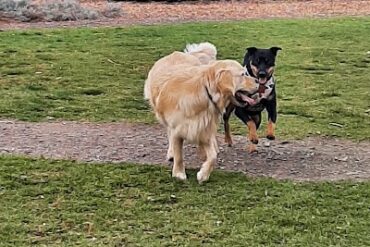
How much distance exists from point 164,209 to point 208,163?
750 mm

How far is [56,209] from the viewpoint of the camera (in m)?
5.36

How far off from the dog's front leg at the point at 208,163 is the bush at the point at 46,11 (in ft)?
41.6

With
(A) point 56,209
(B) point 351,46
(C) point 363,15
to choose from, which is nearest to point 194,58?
(A) point 56,209

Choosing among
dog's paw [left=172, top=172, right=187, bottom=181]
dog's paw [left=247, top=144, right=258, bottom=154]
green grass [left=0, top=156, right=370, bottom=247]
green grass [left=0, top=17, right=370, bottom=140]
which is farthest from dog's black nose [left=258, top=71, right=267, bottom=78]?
dog's paw [left=172, top=172, right=187, bottom=181]

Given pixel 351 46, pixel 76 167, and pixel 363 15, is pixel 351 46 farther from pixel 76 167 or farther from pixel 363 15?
pixel 76 167

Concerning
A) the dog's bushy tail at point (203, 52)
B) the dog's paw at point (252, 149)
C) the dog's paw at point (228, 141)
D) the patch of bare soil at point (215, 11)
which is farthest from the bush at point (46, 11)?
the dog's paw at point (252, 149)

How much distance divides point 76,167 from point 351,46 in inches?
353

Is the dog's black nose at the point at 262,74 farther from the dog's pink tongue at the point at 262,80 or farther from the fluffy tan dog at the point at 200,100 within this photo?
the fluffy tan dog at the point at 200,100

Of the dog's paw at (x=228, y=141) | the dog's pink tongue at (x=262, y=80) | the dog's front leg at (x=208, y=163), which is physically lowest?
the dog's paw at (x=228, y=141)

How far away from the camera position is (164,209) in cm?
540

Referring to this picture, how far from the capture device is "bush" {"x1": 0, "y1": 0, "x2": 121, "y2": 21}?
18.1 metres

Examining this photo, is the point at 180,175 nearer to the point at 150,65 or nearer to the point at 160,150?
the point at 160,150

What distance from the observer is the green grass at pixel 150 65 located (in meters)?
8.70

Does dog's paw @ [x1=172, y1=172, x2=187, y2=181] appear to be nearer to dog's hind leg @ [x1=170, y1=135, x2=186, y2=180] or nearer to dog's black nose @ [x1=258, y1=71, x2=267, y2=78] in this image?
dog's hind leg @ [x1=170, y1=135, x2=186, y2=180]
